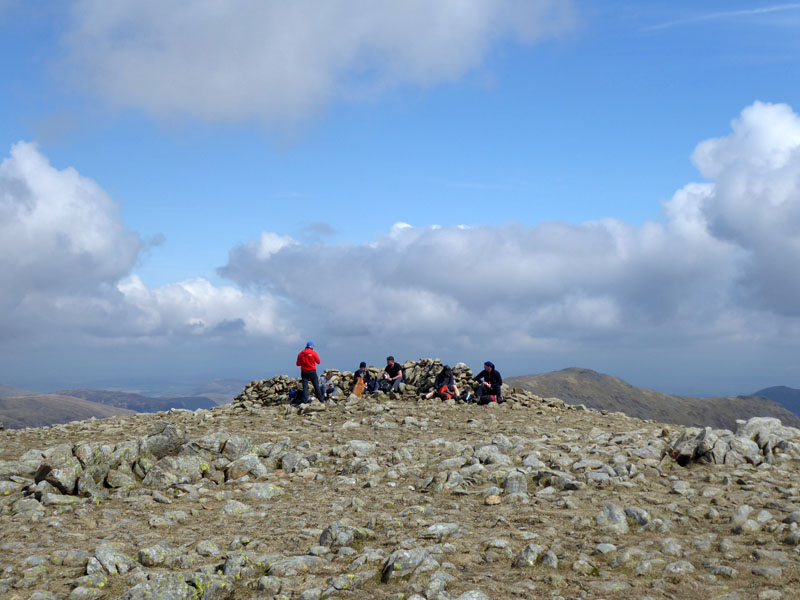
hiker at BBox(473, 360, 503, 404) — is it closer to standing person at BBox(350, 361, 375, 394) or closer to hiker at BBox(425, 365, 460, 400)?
hiker at BBox(425, 365, 460, 400)

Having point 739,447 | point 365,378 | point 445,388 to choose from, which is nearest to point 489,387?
point 445,388

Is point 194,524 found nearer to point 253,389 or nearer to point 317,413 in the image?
point 317,413

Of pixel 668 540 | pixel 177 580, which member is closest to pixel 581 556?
pixel 668 540

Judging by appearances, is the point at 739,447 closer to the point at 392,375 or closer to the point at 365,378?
the point at 392,375

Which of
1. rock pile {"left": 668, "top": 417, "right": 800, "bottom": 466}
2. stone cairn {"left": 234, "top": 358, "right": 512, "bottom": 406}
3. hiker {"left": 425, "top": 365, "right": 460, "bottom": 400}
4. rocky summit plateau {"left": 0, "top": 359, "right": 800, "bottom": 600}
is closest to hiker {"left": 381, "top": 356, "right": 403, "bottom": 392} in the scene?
stone cairn {"left": 234, "top": 358, "right": 512, "bottom": 406}

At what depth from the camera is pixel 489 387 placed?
30578 mm

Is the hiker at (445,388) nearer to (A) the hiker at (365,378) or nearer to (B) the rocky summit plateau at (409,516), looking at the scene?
(A) the hiker at (365,378)

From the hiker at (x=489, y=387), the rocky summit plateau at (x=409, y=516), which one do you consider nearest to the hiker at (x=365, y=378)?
the hiker at (x=489, y=387)

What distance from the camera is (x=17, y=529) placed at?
483 inches

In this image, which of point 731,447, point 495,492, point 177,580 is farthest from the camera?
point 731,447

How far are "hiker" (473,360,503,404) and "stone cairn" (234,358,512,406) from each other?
1.93 meters

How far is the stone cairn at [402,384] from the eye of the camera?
33.9 meters

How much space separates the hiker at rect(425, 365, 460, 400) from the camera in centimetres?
3166

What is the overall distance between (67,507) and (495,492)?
1020 centimetres
